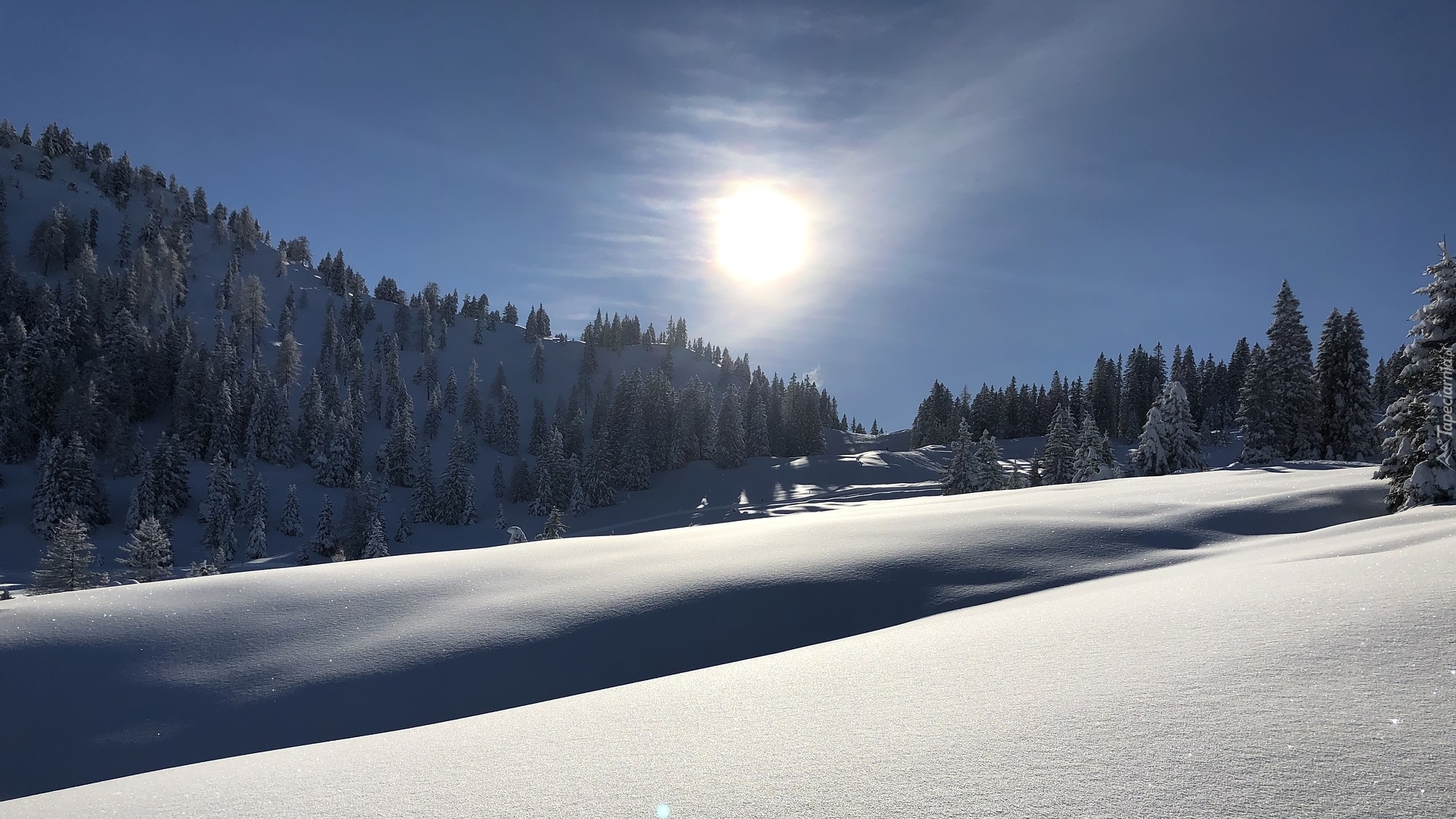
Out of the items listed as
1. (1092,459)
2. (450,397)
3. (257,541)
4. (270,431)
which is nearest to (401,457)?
(270,431)

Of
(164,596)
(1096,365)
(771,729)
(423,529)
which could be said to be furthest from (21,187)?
(1096,365)

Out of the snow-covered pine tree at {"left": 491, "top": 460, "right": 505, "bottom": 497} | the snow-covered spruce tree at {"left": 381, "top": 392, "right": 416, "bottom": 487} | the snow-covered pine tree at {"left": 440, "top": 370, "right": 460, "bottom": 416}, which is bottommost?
the snow-covered pine tree at {"left": 491, "top": 460, "right": 505, "bottom": 497}

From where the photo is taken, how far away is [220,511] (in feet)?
206

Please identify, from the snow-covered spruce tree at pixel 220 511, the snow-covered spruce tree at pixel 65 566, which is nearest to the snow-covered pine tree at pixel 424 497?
the snow-covered spruce tree at pixel 220 511

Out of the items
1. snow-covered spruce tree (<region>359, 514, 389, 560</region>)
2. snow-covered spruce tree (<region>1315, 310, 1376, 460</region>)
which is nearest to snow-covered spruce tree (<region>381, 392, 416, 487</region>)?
snow-covered spruce tree (<region>359, 514, 389, 560</region>)

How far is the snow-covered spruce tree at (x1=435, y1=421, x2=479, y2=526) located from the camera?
76812 millimetres

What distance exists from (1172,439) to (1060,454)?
11.6 metres

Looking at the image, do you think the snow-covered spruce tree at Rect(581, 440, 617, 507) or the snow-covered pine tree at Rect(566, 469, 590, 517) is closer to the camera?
the snow-covered pine tree at Rect(566, 469, 590, 517)

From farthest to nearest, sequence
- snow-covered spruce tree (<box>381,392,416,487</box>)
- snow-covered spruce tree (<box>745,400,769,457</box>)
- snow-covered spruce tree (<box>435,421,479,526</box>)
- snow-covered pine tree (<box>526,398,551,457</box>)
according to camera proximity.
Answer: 1. snow-covered pine tree (<box>526,398,551,457</box>)
2. snow-covered spruce tree (<box>745,400,769,457</box>)
3. snow-covered spruce tree (<box>381,392,416,487</box>)
4. snow-covered spruce tree (<box>435,421,479,526</box>)

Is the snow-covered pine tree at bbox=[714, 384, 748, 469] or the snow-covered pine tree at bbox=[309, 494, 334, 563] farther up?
the snow-covered pine tree at bbox=[714, 384, 748, 469]

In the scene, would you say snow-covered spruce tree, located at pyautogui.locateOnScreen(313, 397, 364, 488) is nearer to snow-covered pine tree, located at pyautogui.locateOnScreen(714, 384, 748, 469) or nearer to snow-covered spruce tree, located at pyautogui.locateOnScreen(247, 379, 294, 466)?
snow-covered spruce tree, located at pyautogui.locateOnScreen(247, 379, 294, 466)

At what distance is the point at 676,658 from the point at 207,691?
573 centimetres

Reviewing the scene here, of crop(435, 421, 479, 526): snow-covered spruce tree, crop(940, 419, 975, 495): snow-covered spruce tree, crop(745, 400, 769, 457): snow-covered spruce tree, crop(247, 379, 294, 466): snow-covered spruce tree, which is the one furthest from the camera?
crop(745, 400, 769, 457): snow-covered spruce tree

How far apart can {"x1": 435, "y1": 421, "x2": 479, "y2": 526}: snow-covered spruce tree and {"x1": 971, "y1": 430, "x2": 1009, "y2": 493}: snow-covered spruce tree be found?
58.3 m
